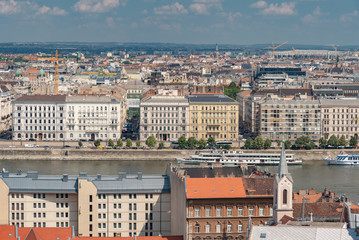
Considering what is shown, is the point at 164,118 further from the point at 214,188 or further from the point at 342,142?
Result: the point at 214,188

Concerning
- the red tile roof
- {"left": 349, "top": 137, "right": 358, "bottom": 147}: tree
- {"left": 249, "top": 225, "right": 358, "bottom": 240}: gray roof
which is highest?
{"left": 249, "top": 225, "right": 358, "bottom": 240}: gray roof

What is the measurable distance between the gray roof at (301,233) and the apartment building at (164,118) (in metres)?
31.9

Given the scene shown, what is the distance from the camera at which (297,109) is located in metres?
50.3

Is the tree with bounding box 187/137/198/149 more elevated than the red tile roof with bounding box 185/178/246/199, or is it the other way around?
the red tile roof with bounding box 185/178/246/199

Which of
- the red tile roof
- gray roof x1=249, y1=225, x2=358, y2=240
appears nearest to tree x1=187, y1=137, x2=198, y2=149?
the red tile roof

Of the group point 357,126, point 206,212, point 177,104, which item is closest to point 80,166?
point 177,104

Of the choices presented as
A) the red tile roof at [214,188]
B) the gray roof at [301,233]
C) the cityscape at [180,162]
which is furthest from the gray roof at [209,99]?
the gray roof at [301,233]

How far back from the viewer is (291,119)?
5041cm

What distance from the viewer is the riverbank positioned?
47000 mm

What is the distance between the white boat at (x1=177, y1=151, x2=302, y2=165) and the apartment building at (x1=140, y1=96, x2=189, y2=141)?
317 cm

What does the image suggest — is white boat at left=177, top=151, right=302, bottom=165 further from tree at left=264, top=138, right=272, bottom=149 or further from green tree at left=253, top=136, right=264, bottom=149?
tree at left=264, top=138, right=272, bottom=149

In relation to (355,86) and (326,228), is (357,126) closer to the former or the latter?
(355,86)

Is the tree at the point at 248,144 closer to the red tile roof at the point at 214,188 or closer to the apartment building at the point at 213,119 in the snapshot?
the apartment building at the point at 213,119

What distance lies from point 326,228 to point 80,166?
27.2 meters
